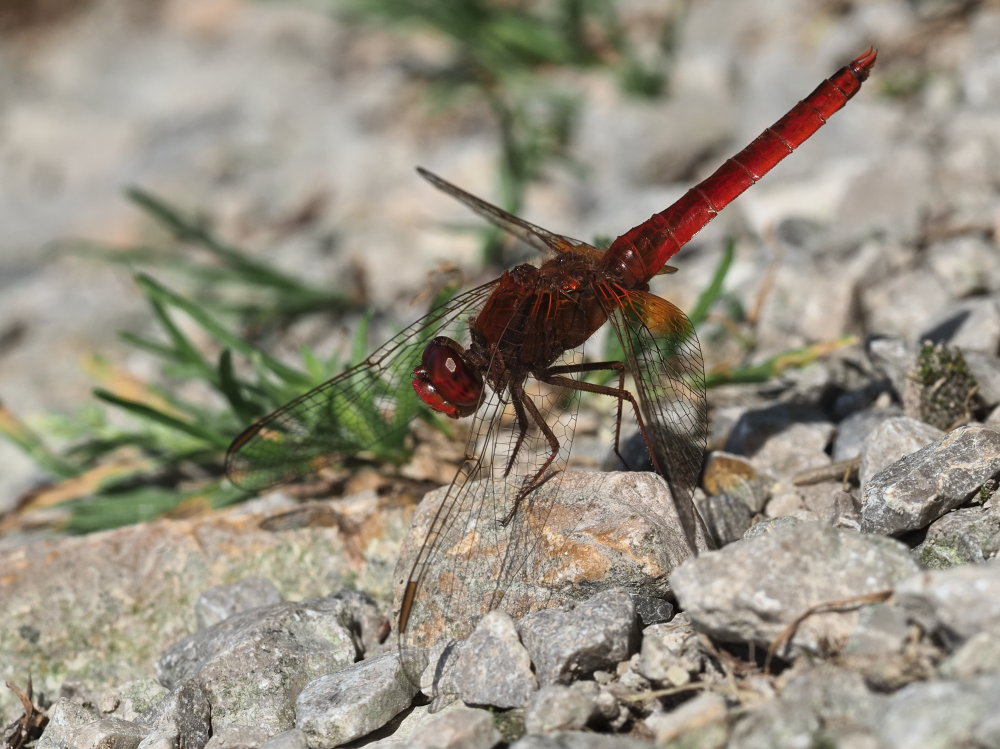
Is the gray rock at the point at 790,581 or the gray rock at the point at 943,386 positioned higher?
the gray rock at the point at 943,386

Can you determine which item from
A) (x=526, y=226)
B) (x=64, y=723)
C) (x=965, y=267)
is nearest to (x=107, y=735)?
(x=64, y=723)

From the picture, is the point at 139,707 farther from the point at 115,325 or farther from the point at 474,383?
the point at 115,325

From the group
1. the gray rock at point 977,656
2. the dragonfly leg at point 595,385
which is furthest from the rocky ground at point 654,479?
the dragonfly leg at point 595,385

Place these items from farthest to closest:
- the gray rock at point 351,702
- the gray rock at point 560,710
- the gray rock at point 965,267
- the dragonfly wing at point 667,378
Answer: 1. the gray rock at point 965,267
2. the dragonfly wing at point 667,378
3. the gray rock at point 351,702
4. the gray rock at point 560,710

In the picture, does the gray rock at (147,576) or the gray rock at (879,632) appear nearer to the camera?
the gray rock at (879,632)

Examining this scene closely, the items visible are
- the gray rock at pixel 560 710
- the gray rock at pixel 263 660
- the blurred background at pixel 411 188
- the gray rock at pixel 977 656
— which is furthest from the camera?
Answer: the blurred background at pixel 411 188

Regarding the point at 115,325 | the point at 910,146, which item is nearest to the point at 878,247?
the point at 910,146

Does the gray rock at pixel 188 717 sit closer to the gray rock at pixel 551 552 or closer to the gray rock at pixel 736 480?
the gray rock at pixel 551 552
